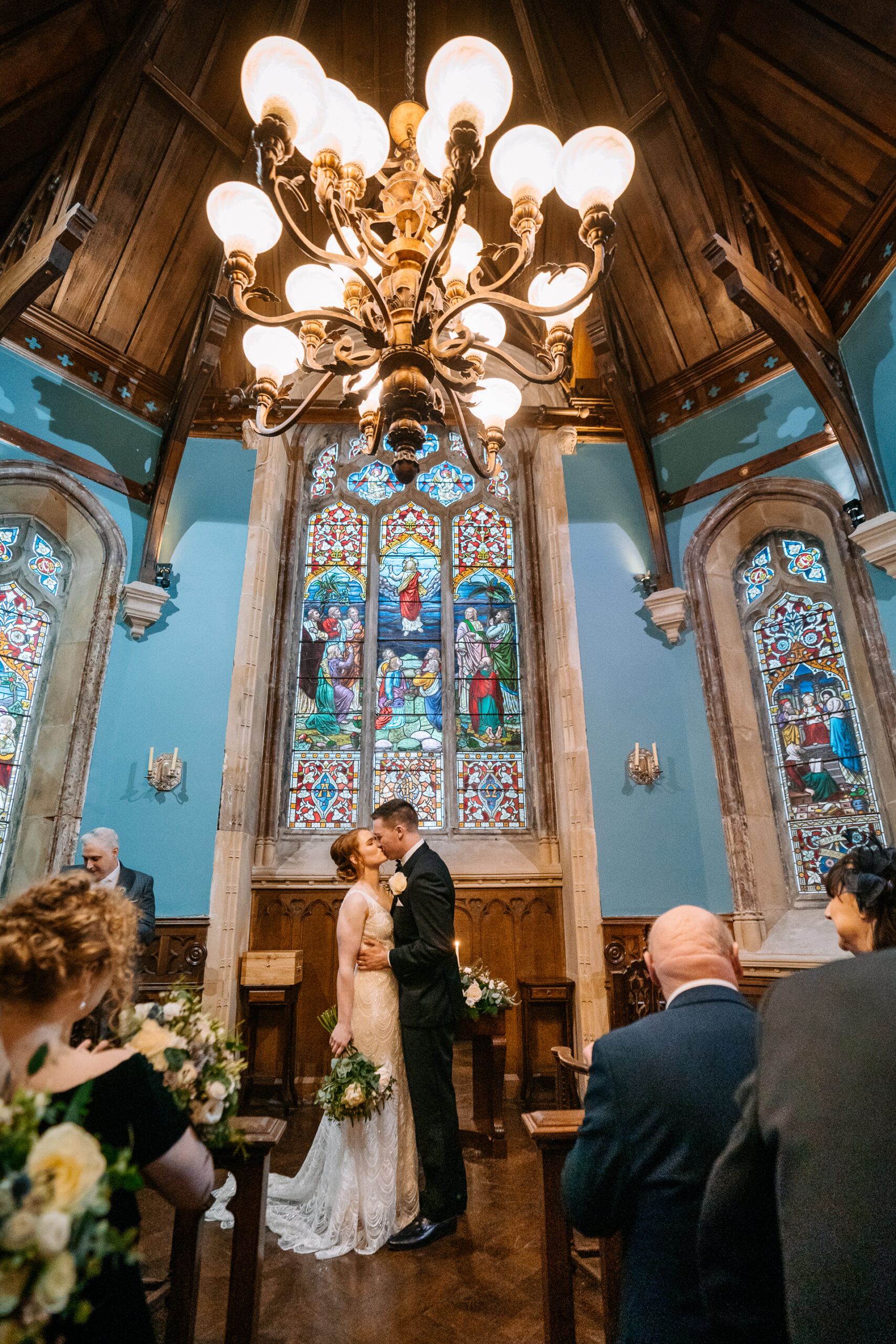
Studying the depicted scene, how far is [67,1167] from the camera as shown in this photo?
33.4 inches

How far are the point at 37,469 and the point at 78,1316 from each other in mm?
6014

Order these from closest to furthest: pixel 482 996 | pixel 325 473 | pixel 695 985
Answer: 1. pixel 695 985
2. pixel 482 996
3. pixel 325 473

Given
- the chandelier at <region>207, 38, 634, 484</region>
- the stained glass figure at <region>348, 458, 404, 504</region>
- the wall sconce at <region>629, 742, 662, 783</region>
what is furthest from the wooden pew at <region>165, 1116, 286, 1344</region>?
the stained glass figure at <region>348, 458, 404, 504</region>

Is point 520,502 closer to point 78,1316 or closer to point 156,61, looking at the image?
point 156,61

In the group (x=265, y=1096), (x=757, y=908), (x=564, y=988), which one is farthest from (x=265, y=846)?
(x=757, y=908)

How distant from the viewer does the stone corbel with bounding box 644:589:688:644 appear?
20.2 ft

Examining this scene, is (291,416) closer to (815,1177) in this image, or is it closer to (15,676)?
(815,1177)

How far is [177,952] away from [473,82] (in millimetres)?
5400

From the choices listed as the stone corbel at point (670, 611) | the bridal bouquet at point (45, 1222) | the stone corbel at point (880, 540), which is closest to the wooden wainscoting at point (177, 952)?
the stone corbel at point (670, 611)

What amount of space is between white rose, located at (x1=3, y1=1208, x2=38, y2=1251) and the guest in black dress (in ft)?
1.06

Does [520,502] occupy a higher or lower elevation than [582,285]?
higher

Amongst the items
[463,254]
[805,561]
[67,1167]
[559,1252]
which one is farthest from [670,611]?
[67,1167]

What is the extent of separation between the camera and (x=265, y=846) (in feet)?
19.7

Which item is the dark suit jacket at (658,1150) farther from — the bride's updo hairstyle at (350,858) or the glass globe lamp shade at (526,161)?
the glass globe lamp shade at (526,161)
